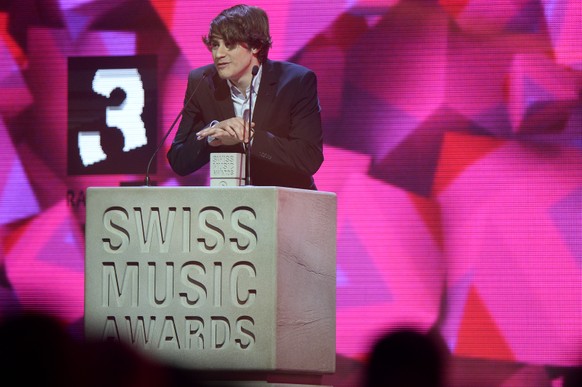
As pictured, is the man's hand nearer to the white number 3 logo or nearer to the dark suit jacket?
the dark suit jacket

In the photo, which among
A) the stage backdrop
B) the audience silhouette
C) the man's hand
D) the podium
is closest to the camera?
the audience silhouette

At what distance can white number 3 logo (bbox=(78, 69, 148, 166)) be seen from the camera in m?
5.48

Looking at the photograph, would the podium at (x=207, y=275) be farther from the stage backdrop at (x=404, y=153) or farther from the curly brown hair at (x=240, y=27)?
the stage backdrop at (x=404, y=153)

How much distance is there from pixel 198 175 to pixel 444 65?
53.8 inches

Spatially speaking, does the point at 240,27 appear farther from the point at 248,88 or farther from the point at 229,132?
the point at 229,132

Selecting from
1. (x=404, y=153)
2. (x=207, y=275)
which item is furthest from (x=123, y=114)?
(x=207, y=275)

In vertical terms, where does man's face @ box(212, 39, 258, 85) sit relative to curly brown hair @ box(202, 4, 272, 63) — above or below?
below

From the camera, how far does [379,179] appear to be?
5223 millimetres

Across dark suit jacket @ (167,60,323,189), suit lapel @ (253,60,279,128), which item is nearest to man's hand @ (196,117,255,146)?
dark suit jacket @ (167,60,323,189)

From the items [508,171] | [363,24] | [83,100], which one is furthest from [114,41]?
[508,171]

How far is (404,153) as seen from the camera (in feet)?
17.1

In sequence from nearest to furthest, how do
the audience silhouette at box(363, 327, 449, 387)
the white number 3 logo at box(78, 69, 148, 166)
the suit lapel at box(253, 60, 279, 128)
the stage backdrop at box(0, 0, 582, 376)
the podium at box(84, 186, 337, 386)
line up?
the audience silhouette at box(363, 327, 449, 387) → the podium at box(84, 186, 337, 386) → the suit lapel at box(253, 60, 279, 128) → the stage backdrop at box(0, 0, 582, 376) → the white number 3 logo at box(78, 69, 148, 166)

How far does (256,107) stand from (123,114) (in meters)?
1.69

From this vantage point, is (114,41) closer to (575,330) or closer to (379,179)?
(379,179)
